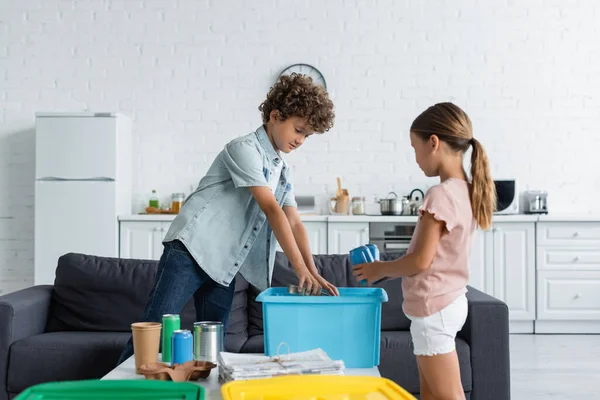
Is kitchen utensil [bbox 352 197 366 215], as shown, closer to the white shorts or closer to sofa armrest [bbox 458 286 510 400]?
sofa armrest [bbox 458 286 510 400]

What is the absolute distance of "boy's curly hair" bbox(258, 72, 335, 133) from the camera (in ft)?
7.66

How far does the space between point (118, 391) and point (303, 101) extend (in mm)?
1218

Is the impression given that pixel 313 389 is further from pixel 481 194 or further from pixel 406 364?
pixel 406 364

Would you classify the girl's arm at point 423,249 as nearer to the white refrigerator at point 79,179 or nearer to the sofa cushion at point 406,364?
the sofa cushion at point 406,364

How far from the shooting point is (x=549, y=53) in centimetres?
617

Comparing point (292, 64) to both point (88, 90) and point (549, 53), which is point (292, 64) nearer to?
point (88, 90)

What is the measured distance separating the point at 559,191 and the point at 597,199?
32cm

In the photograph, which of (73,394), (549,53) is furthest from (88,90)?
(73,394)

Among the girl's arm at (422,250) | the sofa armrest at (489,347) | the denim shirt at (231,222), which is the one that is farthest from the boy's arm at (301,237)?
the sofa armrest at (489,347)

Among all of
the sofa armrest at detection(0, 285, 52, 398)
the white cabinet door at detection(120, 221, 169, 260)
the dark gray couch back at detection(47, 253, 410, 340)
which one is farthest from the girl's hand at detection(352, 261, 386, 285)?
the white cabinet door at detection(120, 221, 169, 260)

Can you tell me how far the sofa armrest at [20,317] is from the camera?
3.11 meters

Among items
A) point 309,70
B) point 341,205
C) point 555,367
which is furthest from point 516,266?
point 309,70

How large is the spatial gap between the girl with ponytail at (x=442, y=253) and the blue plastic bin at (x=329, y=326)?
0.11 m

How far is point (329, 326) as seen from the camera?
2031 millimetres
